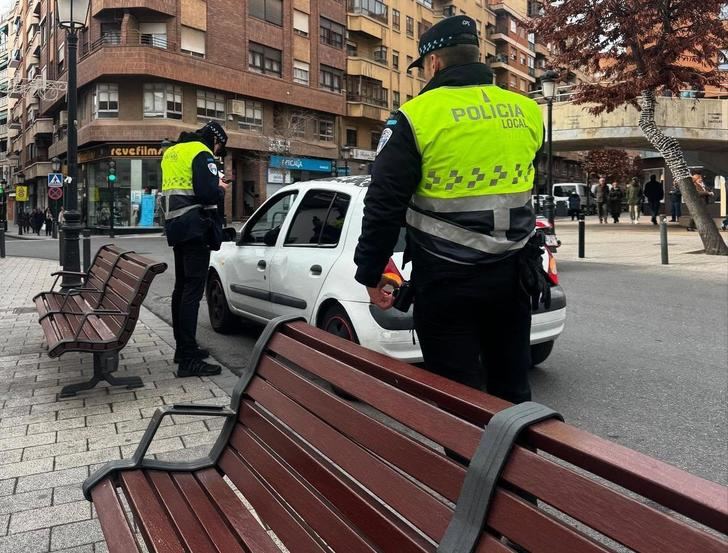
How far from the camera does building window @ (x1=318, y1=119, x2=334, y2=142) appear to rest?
46625 mm

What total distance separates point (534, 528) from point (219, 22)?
41770mm

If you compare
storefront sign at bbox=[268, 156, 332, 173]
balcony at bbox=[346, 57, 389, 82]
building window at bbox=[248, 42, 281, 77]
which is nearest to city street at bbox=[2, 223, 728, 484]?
storefront sign at bbox=[268, 156, 332, 173]

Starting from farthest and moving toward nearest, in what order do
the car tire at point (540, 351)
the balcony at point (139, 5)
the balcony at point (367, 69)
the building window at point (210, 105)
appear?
the balcony at point (367, 69)
the building window at point (210, 105)
the balcony at point (139, 5)
the car tire at point (540, 351)

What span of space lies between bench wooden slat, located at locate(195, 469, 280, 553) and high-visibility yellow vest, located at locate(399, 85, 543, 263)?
1.08 metres

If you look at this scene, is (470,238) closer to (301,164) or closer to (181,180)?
(181,180)

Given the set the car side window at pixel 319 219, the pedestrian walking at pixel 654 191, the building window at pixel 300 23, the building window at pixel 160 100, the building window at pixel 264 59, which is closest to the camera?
the car side window at pixel 319 219

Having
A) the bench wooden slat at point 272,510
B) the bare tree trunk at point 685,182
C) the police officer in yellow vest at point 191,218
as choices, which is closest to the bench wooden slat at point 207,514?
the bench wooden slat at point 272,510

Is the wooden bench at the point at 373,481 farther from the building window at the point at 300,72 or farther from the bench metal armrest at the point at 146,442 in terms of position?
the building window at the point at 300,72

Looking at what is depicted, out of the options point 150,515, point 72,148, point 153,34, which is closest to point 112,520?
point 150,515

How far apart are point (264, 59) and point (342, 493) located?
142ft

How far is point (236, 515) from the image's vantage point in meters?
2.04

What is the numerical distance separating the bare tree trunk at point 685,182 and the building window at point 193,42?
2828 centimetres

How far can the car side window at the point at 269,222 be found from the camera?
20.2 ft

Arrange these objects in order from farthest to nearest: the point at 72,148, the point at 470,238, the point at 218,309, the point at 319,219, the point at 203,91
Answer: the point at 203,91, the point at 72,148, the point at 218,309, the point at 319,219, the point at 470,238
